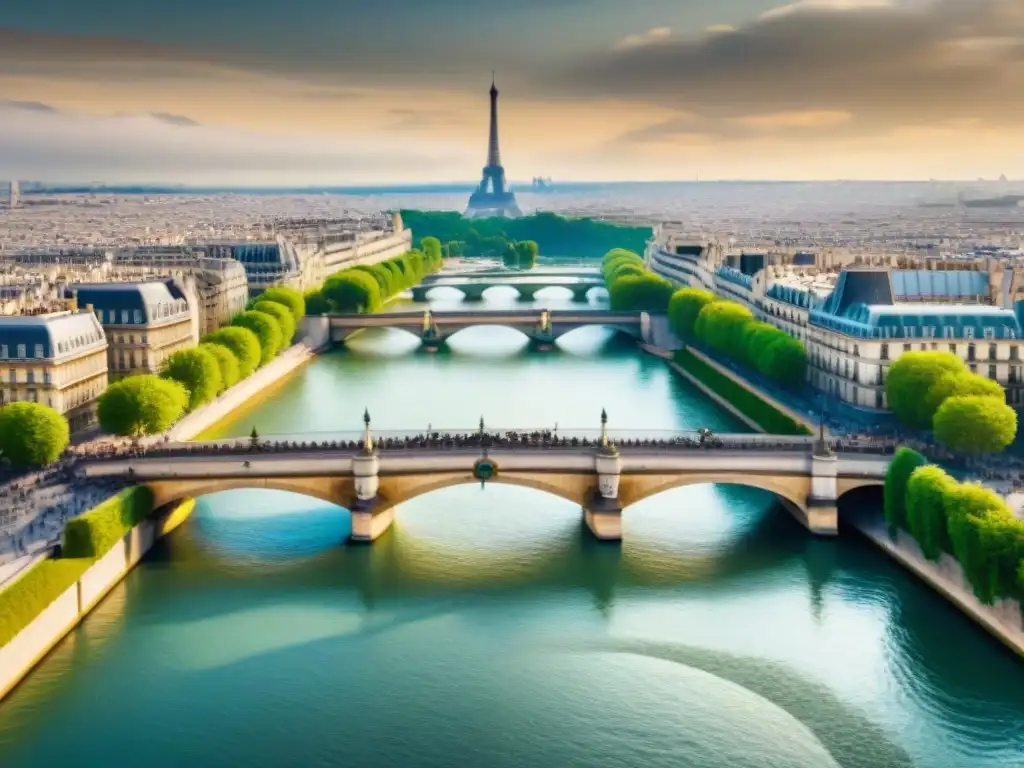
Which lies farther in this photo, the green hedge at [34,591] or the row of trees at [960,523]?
the row of trees at [960,523]

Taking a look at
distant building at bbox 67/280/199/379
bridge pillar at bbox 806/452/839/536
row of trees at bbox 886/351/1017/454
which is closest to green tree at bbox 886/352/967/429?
row of trees at bbox 886/351/1017/454

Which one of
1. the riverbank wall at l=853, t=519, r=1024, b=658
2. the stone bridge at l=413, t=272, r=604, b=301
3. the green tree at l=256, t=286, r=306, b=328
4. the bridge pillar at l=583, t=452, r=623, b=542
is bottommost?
the riverbank wall at l=853, t=519, r=1024, b=658

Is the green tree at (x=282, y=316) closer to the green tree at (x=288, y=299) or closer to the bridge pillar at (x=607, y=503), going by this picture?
the green tree at (x=288, y=299)

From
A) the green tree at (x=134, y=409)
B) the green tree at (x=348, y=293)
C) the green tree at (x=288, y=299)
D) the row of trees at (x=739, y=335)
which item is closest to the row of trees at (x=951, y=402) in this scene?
the row of trees at (x=739, y=335)

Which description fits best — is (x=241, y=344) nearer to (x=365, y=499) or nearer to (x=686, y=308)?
(x=365, y=499)

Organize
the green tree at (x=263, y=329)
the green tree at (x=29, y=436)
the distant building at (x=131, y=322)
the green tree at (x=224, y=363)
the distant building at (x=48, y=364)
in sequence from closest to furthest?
the green tree at (x=29, y=436)
the distant building at (x=48, y=364)
the distant building at (x=131, y=322)
the green tree at (x=224, y=363)
the green tree at (x=263, y=329)

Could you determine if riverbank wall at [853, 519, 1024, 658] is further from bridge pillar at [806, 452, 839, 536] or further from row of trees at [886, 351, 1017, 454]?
row of trees at [886, 351, 1017, 454]

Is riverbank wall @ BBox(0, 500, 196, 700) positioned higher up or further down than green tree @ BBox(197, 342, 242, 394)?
further down

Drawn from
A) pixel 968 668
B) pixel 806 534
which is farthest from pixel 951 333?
pixel 968 668
